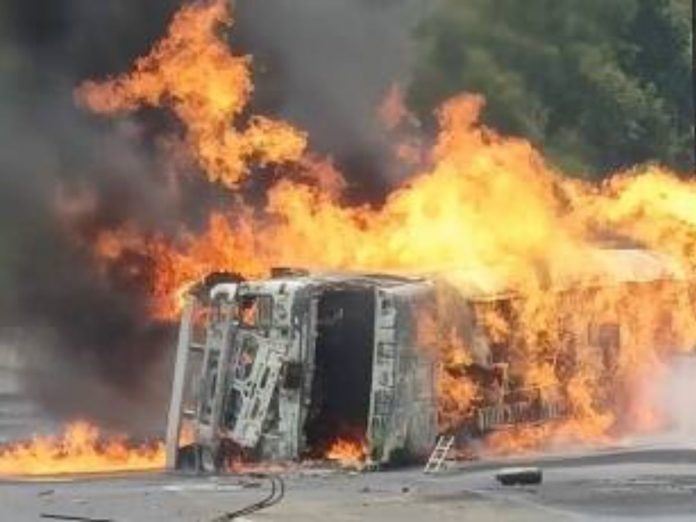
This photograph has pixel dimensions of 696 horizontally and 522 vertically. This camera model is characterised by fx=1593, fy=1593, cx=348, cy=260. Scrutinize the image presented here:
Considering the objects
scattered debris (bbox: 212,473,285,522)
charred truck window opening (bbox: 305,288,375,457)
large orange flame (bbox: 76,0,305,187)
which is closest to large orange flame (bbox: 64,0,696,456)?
large orange flame (bbox: 76,0,305,187)

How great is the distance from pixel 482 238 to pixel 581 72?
14883mm

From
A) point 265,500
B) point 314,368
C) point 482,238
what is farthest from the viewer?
point 482,238

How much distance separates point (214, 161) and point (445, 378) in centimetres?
386

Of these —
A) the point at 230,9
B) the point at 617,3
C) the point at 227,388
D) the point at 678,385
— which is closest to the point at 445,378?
the point at 227,388

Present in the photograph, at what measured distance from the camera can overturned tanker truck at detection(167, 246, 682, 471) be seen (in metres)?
10.9

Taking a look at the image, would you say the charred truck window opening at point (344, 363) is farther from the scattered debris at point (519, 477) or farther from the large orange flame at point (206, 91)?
the large orange flame at point (206, 91)

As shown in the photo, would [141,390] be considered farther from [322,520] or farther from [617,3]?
[617,3]

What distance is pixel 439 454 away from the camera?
11008 millimetres

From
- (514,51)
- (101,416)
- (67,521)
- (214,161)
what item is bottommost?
(67,521)

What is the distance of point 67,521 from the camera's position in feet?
28.3

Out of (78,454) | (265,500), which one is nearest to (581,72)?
(78,454)

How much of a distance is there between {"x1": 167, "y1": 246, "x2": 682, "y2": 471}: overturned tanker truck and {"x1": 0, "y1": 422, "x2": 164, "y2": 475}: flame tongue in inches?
62.6

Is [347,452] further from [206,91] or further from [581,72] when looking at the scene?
[581,72]

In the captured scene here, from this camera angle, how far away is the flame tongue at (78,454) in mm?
12766
